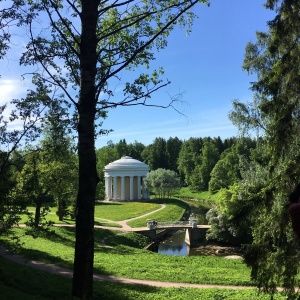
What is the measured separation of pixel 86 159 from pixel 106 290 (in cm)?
730

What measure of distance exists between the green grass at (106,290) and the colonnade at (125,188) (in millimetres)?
49102

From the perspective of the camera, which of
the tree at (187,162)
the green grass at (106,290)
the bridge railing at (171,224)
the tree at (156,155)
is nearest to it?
the green grass at (106,290)

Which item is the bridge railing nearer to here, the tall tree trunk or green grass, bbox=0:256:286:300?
green grass, bbox=0:256:286:300

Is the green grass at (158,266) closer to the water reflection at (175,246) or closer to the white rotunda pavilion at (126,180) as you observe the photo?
the water reflection at (175,246)

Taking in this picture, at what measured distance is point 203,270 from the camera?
1659 cm

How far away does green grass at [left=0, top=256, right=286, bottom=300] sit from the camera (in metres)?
10.2

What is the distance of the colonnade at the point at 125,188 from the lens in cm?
6216

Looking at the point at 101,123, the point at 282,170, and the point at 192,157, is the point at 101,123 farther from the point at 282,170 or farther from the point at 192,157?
the point at 192,157

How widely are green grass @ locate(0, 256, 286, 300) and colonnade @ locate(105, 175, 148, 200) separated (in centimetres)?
4910

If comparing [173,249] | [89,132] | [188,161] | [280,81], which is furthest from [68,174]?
[188,161]

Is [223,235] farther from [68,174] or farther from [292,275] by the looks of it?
[292,275]

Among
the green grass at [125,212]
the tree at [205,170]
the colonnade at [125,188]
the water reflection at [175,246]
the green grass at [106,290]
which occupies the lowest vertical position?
the water reflection at [175,246]

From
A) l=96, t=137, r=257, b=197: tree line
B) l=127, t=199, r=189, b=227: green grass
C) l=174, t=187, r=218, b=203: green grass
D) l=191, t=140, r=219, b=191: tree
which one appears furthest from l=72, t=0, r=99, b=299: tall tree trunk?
l=191, t=140, r=219, b=191: tree

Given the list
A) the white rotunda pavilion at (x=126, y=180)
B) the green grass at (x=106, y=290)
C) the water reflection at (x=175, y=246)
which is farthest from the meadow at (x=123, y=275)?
the white rotunda pavilion at (x=126, y=180)
